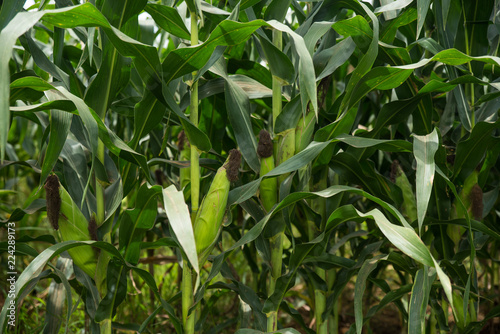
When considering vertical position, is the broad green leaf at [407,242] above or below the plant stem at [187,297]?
above

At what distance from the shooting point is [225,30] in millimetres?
860

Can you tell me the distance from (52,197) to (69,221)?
9 centimetres

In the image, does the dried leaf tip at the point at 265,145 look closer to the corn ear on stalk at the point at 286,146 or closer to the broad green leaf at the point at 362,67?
the corn ear on stalk at the point at 286,146

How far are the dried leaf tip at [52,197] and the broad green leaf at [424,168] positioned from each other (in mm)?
752

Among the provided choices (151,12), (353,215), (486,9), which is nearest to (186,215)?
(353,215)

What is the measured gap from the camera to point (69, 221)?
3.43 ft

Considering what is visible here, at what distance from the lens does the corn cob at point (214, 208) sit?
100 cm

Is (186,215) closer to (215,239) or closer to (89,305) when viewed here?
(215,239)

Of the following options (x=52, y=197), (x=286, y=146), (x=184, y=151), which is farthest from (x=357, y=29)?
(x=52, y=197)

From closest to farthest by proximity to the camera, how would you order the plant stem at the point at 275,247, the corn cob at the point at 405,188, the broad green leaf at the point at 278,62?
the broad green leaf at the point at 278,62
the plant stem at the point at 275,247
the corn cob at the point at 405,188

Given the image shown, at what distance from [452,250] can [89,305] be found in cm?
103

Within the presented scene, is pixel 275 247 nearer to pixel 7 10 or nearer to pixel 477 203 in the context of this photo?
pixel 477 203

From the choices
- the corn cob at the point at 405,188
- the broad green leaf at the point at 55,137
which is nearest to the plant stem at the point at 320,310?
the corn cob at the point at 405,188

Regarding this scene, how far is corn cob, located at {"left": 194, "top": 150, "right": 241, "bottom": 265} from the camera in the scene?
996 mm
